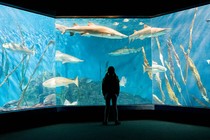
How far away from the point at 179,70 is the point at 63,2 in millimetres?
3587

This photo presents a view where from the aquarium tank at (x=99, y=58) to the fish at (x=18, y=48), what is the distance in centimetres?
2

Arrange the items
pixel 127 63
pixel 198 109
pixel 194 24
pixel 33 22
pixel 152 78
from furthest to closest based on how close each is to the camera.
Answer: pixel 127 63
pixel 152 78
pixel 33 22
pixel 194 24
pixel 198 109

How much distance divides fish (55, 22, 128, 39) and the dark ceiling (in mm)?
324

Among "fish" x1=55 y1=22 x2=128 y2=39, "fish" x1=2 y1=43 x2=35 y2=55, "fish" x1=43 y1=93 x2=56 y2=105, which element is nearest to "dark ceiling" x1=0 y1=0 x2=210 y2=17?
"fish" x1=55 y1=22 x2=128 y2=39

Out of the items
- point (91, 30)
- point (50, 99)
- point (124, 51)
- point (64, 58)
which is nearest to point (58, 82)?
point (50, 99)

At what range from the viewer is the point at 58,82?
6746 millimetres

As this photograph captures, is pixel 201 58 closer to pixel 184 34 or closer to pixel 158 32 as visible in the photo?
pixel 184 34

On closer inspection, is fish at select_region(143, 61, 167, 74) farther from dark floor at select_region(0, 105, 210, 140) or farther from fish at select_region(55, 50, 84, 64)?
fish at select_region(55, 50, 84, 64)

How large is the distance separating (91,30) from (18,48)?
78.6 inches

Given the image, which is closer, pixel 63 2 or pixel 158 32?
pixel 63 2

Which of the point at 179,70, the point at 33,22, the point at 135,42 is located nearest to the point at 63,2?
the point at 33,22

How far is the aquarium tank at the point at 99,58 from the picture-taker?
229 inches

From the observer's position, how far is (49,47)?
6707mm

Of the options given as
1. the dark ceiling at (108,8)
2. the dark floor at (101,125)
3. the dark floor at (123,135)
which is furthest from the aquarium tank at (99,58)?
the dark floor at (123,135)
